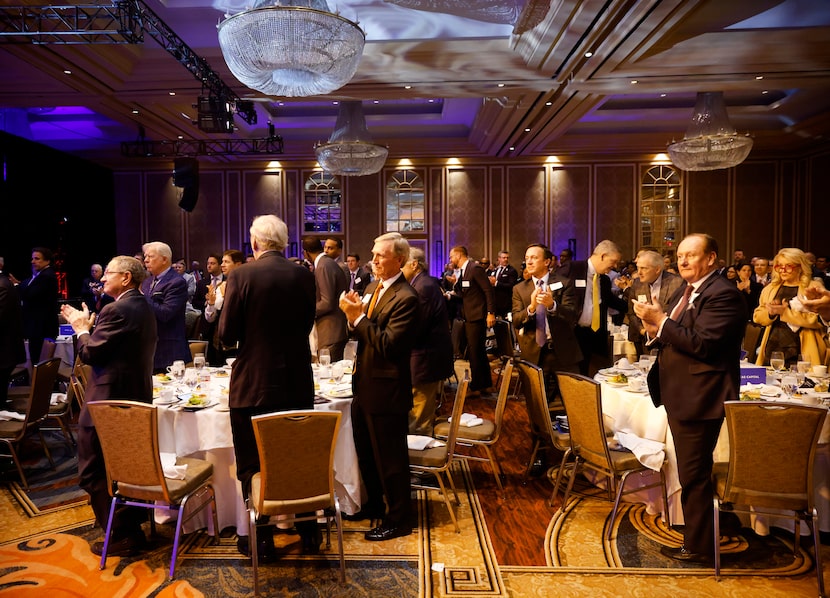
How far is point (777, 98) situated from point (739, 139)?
3635 mm

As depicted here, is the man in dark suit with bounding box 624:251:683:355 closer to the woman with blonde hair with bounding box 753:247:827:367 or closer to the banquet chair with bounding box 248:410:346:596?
the woman with blonde hair with bounding box 753:247:827:367

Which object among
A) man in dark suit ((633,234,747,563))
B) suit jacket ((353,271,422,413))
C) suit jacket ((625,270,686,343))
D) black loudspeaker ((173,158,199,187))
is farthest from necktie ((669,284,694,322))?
black loudspeaker ((173,158,199,187))

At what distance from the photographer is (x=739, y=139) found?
8719mm

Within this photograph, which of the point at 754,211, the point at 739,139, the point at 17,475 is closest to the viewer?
the point at 17,475

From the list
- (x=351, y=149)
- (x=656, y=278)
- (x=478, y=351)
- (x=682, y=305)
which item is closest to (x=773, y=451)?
(x=682, y=305)

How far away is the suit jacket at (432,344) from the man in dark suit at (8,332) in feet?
11.4

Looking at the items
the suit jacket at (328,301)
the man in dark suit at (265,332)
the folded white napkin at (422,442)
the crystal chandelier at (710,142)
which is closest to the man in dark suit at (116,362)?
the man in dark suit at (265,332)

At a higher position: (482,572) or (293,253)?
(293,253)

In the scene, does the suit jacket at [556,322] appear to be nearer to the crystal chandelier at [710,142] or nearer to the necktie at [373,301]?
the necktie at [373,301]

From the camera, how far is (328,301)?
19.1ft

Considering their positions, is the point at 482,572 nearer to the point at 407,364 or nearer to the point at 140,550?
the point at 407,364

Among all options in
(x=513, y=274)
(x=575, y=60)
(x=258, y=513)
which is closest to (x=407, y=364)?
(x=258, y=513)

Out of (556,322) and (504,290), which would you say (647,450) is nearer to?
(556,322)

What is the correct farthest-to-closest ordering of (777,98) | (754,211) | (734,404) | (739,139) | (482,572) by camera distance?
(754,211)
(777,98)
(739,139)
(482,572)
(734,404)
